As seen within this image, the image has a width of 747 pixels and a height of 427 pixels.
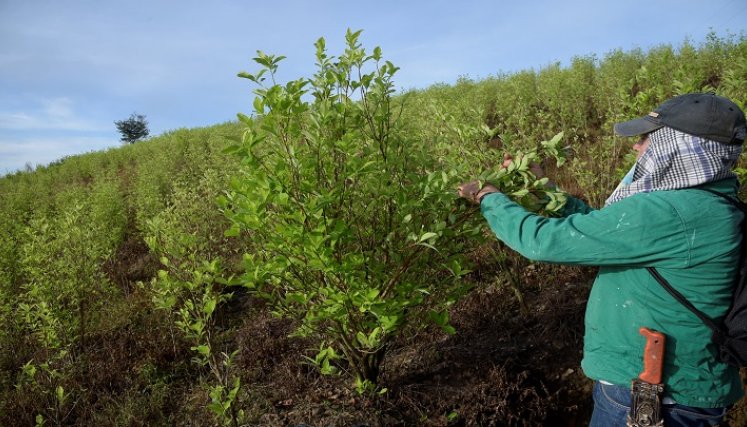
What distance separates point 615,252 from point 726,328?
0.45 m

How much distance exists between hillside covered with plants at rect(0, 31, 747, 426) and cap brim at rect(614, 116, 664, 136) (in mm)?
302

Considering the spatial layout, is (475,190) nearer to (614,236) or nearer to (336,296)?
(614,236)

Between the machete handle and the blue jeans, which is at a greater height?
the machete handle

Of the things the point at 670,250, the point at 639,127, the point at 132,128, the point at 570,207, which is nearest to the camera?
the point at 670,250

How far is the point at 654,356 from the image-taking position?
1.50m

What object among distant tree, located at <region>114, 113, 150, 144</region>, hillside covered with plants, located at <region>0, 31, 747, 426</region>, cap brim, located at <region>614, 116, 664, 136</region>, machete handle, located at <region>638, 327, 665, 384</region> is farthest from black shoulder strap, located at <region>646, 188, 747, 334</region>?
distant tree, located at <region>114, 113, 150, 144</region>

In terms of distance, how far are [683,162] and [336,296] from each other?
1.52m

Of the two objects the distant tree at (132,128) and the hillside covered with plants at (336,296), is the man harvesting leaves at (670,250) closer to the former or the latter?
the hillside covered with plants at (336,296)

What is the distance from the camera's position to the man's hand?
1894mm

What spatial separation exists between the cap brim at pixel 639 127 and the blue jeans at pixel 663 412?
Answer: 3.05ft

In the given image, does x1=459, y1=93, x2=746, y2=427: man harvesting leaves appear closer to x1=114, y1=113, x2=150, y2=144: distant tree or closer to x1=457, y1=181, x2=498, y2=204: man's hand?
x1=457, y1=181, x2=498, y2=204: man's hand

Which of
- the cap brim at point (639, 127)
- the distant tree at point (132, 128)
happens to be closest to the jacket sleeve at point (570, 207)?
the cap brim at point (639, 127)

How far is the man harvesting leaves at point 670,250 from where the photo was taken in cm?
144

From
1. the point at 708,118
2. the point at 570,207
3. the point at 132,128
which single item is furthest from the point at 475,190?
the point at 132,128
